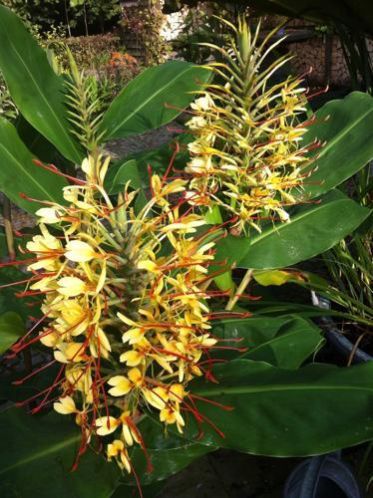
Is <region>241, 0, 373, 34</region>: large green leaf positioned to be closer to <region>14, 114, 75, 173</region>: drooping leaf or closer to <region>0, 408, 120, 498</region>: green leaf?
<region>14, 114, 75, 173</region>: drooping leaf

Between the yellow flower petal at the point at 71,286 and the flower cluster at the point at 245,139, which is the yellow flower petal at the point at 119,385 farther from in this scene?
the flower cluster at the point at 245,139

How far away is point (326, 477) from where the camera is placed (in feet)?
4.53

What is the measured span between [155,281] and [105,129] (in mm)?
802

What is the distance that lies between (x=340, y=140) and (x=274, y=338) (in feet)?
2.00

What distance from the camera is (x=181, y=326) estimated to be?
2.53 feet

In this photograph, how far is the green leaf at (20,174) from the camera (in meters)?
1.17

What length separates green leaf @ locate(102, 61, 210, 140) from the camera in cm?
142

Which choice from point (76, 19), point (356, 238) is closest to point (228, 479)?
point (356, 238)

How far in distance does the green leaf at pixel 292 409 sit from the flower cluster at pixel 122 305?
0.32ft

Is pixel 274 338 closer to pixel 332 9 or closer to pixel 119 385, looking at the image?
pixel 119 385

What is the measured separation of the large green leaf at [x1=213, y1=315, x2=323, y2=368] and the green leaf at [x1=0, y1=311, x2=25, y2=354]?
15.3 inches

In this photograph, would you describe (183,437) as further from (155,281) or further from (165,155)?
(165,155)

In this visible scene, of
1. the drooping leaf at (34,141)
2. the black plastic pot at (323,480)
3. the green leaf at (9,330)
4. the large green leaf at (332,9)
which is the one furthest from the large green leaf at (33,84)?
the large green leaf at (332,9)

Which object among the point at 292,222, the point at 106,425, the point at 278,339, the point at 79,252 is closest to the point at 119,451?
the point at 106,425
